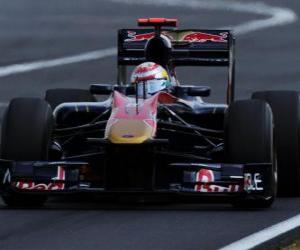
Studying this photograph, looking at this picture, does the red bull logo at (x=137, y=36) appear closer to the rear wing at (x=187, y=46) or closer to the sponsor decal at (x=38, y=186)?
the rear wing at (x=187, y=46)

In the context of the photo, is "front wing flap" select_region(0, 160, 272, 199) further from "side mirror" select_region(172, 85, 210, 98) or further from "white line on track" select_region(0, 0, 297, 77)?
"white line on track" select_region(0, 0, 297, 77)

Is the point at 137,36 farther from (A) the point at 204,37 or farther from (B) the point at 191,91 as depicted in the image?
(B) the point at 191,91

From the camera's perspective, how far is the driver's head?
532 inches

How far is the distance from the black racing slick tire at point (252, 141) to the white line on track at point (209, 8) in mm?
12266

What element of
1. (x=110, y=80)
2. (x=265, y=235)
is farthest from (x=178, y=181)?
(x=110, y=80)

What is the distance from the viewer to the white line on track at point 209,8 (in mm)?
25000

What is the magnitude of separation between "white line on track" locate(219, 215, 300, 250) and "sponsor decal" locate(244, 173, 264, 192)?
0.68 meters

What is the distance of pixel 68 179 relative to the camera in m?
12.1

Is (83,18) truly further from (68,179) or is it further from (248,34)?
(68,179)

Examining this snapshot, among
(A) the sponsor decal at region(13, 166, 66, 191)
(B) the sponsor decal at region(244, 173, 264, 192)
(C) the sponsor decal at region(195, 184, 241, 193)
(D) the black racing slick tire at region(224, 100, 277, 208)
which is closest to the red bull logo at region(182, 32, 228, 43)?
(D) the black racing slick tire at region(224, 100, 277, 208)

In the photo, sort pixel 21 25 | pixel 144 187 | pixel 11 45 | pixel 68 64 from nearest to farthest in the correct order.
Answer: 1. pixel 144 187
2. pixel 68 64
3. pixel 11 45
4. pixel 21 25

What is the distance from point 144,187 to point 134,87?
1798mm

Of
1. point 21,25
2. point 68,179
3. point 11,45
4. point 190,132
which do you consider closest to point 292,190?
point 190,132

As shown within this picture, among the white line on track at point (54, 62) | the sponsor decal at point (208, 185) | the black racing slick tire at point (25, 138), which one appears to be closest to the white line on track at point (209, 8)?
the white line on track at point (54, 62)
